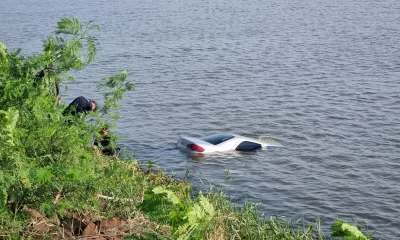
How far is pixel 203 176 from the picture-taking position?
1709 cm

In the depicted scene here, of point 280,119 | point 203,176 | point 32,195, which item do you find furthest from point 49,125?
point 280,119

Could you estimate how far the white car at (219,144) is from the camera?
18625mm

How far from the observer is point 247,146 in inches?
757

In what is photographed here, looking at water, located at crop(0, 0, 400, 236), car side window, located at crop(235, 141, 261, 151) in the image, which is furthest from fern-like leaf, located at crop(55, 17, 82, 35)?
car side window, located at crop(235, 141, 261, 151)

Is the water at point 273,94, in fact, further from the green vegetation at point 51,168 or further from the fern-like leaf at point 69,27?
the fern-like leaf at point 69,27

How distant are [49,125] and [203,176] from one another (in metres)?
10.1

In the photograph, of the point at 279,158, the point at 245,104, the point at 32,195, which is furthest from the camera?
the point at 245,104

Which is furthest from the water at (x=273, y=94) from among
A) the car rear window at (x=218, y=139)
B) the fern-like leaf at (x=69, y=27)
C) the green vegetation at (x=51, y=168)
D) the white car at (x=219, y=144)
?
the fern-like leaf at (x=69, y=27)

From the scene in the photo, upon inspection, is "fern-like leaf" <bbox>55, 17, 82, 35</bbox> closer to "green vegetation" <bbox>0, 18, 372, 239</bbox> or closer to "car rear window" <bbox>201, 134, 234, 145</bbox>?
"green vegetation" <bbox>0, 18, 372, 239</bbox>

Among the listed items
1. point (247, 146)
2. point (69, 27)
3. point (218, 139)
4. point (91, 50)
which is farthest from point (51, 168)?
point (247, 146)

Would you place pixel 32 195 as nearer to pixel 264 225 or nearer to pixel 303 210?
pixel 264 225

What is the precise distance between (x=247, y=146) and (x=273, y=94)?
7257mm

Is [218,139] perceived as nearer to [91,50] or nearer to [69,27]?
[69,27]

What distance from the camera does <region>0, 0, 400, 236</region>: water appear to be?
54.7 feet
